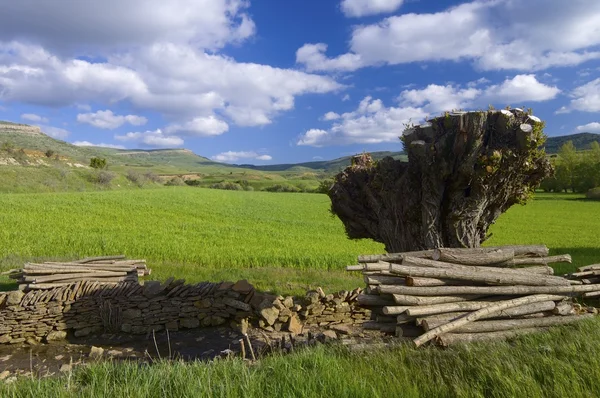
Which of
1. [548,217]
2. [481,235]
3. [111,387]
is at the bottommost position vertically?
[548,217]

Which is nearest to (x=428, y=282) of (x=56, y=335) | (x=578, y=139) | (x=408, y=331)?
(x=408, y=331)

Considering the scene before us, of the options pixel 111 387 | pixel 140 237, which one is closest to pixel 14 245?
pixel 140 237

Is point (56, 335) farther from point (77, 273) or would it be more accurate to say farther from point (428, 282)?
point (428, 282)

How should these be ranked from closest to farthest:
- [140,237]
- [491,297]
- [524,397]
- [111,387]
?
[524,397] → [111,387] → [491,297] → [140,237]

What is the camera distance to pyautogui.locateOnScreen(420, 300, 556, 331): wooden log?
5852mm

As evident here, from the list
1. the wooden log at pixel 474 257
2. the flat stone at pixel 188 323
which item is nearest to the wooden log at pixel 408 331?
the wooden log at pixel 474 257

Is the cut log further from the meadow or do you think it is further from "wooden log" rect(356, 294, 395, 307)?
"wooden log" rect(356, 294, 395, 307)

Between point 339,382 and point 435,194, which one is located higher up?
point 435,194

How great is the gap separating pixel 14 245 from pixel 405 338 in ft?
57.0

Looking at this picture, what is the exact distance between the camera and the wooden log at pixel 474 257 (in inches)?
268

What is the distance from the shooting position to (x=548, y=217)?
134ft

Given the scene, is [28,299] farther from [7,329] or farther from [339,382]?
[339,382]

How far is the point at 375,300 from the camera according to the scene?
6.30m

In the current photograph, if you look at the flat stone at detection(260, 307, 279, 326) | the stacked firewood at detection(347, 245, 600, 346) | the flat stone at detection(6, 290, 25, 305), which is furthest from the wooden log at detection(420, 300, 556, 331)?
the flat stone at detection(6, 290, 25, 305)
